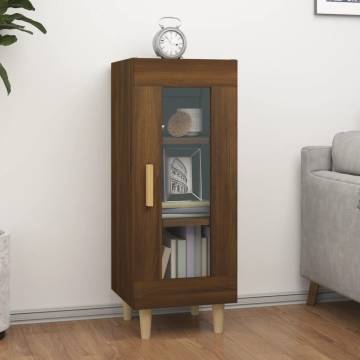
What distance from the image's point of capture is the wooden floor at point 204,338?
2.66 m

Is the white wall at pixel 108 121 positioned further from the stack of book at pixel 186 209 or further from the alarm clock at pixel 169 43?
the stack of book at pixel 186 209

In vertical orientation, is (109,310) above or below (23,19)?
below

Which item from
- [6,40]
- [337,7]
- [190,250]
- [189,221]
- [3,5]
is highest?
[337,7]

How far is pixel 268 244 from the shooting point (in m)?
3.38

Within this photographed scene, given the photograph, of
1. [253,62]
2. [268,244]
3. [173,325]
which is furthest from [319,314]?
[253,62]

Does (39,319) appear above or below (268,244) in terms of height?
below

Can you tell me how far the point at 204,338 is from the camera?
286 centimetres

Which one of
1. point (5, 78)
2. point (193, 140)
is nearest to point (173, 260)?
point (193, 140)

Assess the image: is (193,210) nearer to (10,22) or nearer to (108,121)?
(108,121)

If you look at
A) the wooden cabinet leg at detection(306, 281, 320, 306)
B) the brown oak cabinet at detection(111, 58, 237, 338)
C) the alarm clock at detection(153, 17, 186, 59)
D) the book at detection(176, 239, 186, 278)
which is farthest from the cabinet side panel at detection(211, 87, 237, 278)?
the wooden cabinet leg at detection(306, 281, 320, 306)

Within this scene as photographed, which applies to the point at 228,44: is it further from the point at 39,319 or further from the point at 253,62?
the point at 39,319

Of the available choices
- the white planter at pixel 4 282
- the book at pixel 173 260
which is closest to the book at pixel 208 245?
the book at pixel 173 260

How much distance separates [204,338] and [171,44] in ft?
3.80

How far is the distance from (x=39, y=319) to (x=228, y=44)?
144 cm
